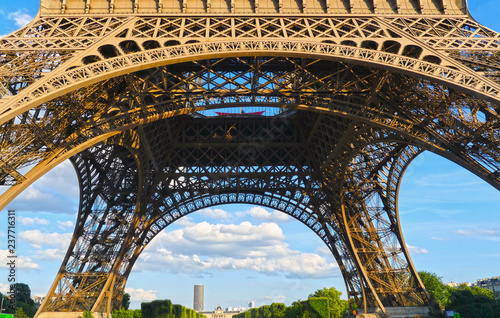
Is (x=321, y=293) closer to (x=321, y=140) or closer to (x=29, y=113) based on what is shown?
(x=321, y=140)

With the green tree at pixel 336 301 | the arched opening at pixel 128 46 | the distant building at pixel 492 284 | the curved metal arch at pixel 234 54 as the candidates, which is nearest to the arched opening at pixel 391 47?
the curved metal arch at pixel 234 54

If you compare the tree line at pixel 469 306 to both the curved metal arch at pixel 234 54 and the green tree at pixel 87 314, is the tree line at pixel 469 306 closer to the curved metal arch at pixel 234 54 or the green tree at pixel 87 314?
the curved metal arch at pixel 234 54

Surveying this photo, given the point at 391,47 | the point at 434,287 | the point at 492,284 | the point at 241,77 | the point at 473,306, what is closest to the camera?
the point at 391,47

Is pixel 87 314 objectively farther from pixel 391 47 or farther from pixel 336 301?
pixel 336 301

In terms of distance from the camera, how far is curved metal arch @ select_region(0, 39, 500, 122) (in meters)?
14.5

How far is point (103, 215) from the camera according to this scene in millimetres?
32969

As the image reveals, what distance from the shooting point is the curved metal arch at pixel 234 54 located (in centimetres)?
1445

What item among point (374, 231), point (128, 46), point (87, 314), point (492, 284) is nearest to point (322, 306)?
point (374, 231)

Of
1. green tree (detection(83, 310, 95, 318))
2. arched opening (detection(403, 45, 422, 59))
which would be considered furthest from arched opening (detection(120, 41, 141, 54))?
green tree (detection(83, 310, 95, 318))

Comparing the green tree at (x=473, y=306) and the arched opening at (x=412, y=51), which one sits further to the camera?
the green tree at (x=473, y=306)

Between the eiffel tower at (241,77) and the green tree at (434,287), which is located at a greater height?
the eiffel tower at (241,77)

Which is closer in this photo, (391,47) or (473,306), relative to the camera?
(391,47)

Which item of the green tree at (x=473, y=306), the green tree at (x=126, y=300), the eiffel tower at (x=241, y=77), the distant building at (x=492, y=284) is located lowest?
the green tree at (x=473, y=306)

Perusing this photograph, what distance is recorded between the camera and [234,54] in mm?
16125
